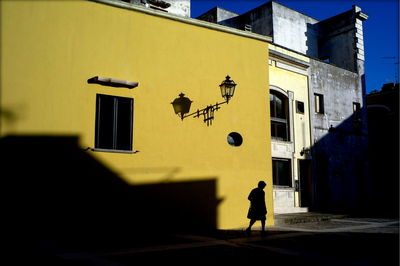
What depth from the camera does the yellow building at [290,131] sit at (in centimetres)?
1647

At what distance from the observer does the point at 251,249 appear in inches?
307

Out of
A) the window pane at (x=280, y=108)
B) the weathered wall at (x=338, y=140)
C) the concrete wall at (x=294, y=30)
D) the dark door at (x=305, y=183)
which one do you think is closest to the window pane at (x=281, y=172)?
the dark door at (x=305, y=183)

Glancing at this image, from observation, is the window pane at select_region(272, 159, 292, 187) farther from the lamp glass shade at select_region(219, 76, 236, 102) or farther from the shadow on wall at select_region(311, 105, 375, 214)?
the lamp glass shade at select_region(219, 76, 236, 102)

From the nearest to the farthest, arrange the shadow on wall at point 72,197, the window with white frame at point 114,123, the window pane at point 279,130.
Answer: the shadow on wall at point 72,197 → the window with white frame at point 114,123 → the window pane at point 279,130

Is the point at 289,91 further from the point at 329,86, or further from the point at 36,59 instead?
the point at 36,59

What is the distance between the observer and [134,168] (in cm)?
994

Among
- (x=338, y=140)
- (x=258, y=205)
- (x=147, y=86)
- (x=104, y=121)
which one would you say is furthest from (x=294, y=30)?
(x=104, y=121)

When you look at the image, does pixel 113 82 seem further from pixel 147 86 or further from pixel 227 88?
pixel 227 88

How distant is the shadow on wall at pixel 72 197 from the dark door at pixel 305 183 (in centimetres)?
831

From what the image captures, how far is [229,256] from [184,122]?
191 inches

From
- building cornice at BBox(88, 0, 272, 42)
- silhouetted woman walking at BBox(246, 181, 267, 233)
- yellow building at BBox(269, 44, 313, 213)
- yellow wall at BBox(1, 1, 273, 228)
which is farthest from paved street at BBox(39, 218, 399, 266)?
building cornice at BBox(88, 0, 272, 42)

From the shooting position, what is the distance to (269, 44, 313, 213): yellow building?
16469mm

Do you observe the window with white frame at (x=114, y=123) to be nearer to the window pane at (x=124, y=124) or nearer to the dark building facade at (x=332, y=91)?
the window pane at (x=124, y=124)

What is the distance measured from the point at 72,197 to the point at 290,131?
11.0m
